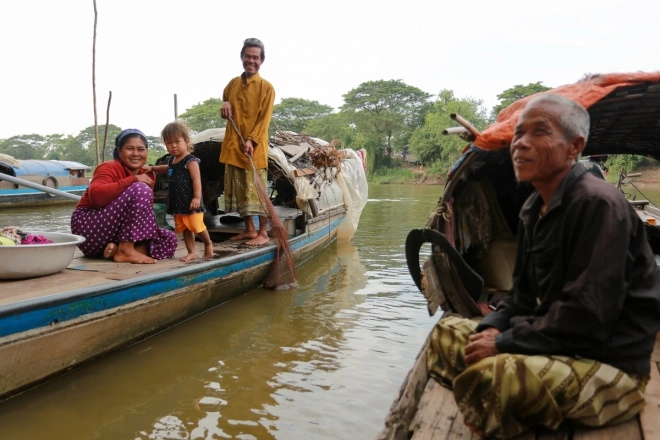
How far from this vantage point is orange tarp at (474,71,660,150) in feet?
9.17

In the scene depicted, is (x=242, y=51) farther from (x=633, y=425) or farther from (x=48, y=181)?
(x=48, y=181)

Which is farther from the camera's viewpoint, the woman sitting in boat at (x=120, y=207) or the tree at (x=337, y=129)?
the tree at (x=337, y=129)

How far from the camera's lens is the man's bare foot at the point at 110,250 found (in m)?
4.57

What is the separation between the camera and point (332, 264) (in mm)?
8062

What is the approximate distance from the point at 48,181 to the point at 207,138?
42.1ft

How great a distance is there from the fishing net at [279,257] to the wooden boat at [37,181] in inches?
377

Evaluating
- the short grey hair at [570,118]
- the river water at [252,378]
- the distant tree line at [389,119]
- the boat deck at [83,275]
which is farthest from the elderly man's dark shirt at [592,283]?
the distant tree line at [389,119]

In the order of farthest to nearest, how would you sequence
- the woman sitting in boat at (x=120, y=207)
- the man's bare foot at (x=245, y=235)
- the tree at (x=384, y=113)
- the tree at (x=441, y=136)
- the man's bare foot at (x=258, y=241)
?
the tree at (x=384, y=113) → the tree at (x=441, y=136) → the man's bare foot at (x=245, y=235) → the man's bare foot at (x=258, y=241) → the woman sitting in boat at (x=120, y=207)

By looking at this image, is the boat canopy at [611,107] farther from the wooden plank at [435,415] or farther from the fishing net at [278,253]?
the fishing net at [278,253]

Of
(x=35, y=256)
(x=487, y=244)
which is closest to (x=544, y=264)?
(x=487, y=244)

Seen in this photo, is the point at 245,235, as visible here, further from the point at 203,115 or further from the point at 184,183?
the point at 203,115

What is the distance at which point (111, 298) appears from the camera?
12.0 ft

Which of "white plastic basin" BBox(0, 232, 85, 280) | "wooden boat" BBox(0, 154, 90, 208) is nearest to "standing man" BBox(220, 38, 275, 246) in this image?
"white plastic basin" BBox(0, 232, 85, 280)

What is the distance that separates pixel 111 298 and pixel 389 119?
3990cm
